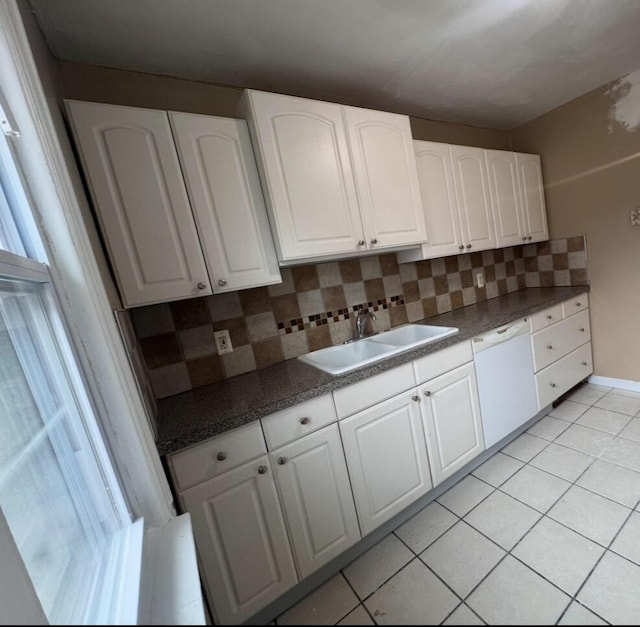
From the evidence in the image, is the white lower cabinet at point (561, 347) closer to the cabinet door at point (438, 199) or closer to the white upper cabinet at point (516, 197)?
the white upper cabinet at point (516, 197)

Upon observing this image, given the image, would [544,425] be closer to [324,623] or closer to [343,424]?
[343,424]

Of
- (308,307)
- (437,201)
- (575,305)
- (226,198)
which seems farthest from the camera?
(575,305)

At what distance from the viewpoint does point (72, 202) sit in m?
0.67

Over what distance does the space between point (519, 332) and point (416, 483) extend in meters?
1.07

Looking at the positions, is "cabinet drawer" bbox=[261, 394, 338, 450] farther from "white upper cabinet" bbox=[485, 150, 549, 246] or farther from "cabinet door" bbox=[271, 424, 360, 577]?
"white upper cabinet" bbox=[485, 150, 549, 246]

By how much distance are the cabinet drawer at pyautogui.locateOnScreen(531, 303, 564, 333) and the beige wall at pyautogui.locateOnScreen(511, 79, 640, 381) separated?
19.9 inches

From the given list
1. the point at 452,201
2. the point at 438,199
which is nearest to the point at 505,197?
the point at 452,201

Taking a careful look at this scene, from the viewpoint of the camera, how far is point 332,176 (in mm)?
1333

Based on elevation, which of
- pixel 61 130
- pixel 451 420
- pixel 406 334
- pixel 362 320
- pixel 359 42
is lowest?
pixel 451 420

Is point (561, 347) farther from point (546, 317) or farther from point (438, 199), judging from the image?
point (438, 199)

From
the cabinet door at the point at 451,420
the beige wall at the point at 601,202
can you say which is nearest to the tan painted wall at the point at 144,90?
the cabinet door at the point at 451,420

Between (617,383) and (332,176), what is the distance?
2.61 m

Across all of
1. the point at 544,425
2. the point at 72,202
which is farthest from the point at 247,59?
the point at 544,425

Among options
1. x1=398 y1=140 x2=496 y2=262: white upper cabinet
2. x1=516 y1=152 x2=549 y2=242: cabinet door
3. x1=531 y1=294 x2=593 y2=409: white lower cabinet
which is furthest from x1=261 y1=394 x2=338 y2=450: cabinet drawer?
x1=516 y1=152 x2=549 y2=242: cabinet door
